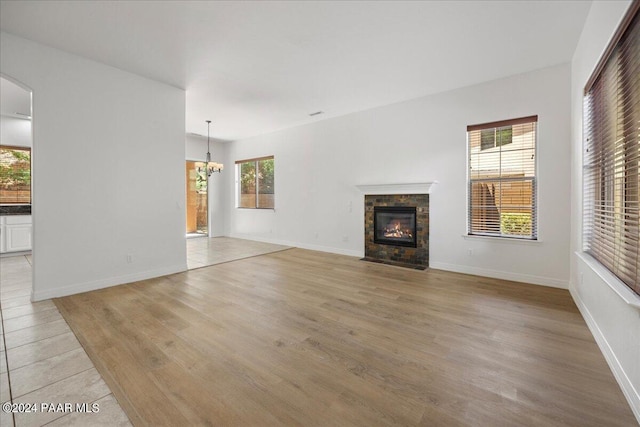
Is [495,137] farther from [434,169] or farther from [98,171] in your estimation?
[98,171]

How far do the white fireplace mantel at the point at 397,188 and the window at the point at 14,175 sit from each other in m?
7.30

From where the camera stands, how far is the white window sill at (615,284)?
1528 mm

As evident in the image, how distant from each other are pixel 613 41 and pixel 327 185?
4588 mm

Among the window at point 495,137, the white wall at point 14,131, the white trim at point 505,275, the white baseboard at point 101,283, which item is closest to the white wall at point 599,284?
the white trim at point 505,275

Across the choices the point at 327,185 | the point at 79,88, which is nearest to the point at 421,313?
the point at 327,185

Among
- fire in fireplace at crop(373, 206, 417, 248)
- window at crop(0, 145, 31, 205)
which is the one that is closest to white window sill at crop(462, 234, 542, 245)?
fire in fireplace at crop(373, 206, 417, 248)

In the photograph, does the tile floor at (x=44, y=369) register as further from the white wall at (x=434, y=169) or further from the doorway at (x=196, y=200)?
the doorway at (x=196, y=200)

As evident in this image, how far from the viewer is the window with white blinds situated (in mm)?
1718

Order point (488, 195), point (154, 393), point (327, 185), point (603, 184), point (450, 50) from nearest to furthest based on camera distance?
1. point (154, 393)
2. point (603, 184)
3. point (450, 50)
4. point (488, 195)
5. point (327, 185)

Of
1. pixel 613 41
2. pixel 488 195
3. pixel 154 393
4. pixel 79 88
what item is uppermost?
pixel 79 88

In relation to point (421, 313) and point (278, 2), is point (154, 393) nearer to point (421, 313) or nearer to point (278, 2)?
point (421, 313)

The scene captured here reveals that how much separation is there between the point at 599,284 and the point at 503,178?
2126mm

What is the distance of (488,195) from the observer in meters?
4.20

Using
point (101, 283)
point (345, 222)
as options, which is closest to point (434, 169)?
point (345, 222)
